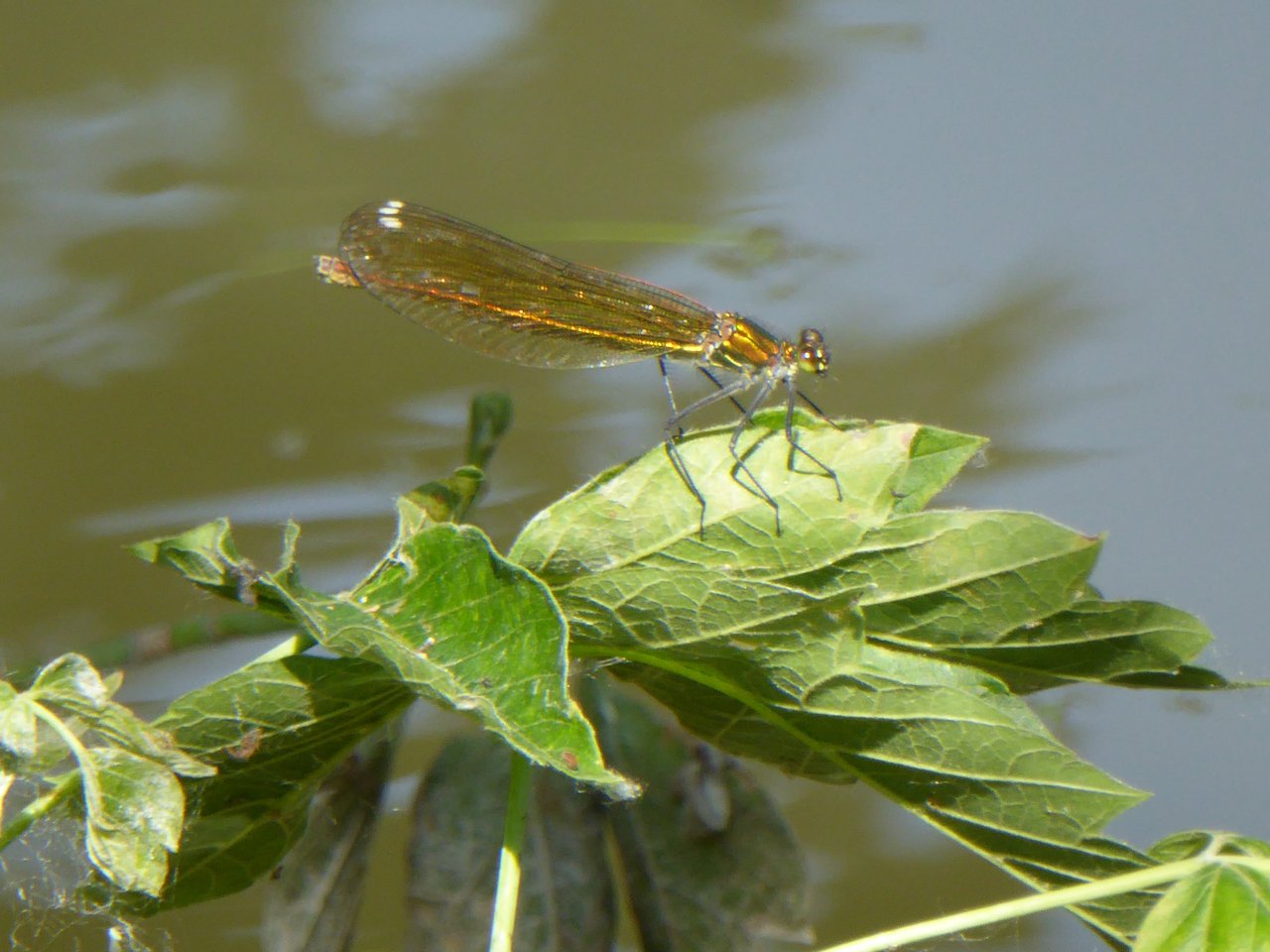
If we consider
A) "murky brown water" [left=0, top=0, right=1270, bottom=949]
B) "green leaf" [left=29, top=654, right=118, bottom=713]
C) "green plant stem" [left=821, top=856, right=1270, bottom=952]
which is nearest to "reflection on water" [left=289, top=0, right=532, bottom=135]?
"murky brown water" [left=0, top=0, right=1270, bottom=949]

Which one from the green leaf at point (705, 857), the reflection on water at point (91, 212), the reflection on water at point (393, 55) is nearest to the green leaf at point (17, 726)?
the green leaf at point (705, 857)

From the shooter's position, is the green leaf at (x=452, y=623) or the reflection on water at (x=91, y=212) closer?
the green leaf at (x=452, y=623)

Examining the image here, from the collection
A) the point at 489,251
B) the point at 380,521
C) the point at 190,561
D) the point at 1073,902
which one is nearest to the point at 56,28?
the point at 489,251

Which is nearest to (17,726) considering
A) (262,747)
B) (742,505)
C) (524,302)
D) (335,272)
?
(262,747)

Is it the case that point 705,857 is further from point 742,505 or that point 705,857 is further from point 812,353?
point 812,353

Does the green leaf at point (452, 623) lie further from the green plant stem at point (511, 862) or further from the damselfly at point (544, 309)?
the damselfly at point (544, 309)

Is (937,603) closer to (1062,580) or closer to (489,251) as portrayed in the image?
(1062,580)
